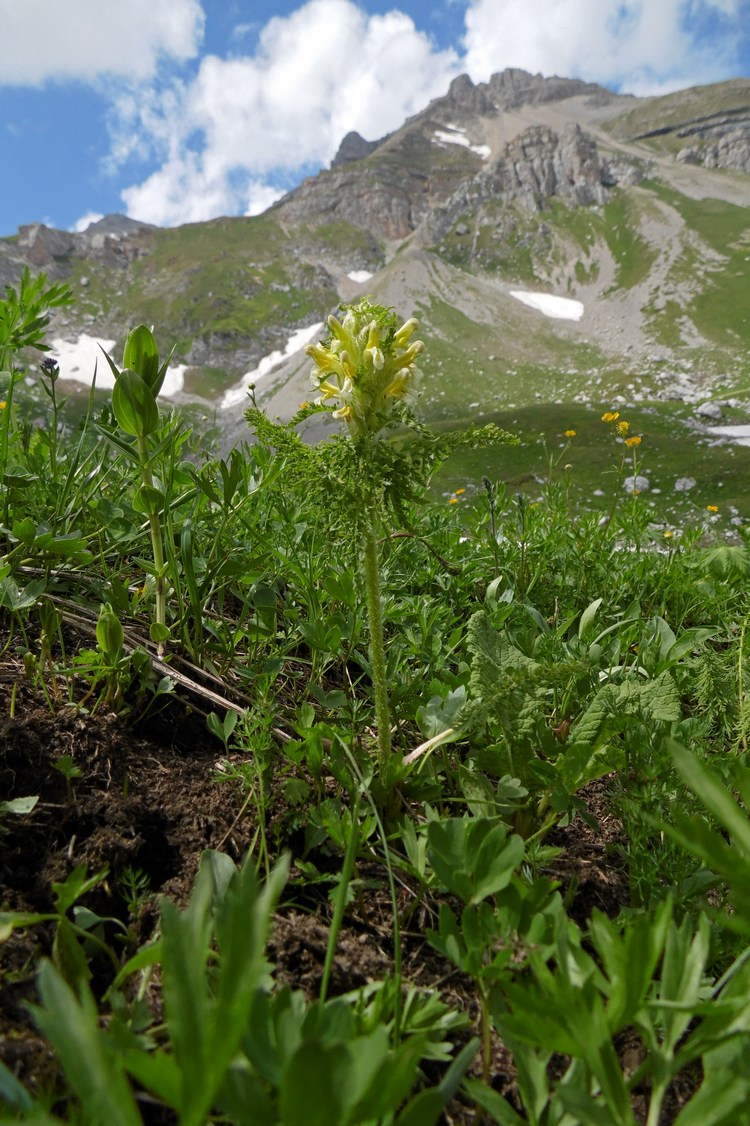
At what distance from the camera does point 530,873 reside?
1.52 meters

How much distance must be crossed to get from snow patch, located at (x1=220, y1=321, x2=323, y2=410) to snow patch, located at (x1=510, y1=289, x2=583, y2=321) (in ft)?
155

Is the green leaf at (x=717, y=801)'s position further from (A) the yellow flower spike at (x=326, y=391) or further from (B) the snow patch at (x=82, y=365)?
(B) the snow patch at (x=82, y=365)

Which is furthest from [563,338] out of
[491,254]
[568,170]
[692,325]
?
[568,170]

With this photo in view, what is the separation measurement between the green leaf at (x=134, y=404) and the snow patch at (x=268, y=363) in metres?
151

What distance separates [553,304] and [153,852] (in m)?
152

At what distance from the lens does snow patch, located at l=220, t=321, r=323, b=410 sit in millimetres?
150125

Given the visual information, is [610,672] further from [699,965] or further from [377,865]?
[699,965]

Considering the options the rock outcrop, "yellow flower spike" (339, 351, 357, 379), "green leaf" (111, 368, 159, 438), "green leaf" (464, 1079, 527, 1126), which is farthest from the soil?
the rock outcrop

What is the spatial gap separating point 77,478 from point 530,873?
230cm

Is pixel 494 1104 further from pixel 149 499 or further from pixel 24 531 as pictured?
pixel 24 531

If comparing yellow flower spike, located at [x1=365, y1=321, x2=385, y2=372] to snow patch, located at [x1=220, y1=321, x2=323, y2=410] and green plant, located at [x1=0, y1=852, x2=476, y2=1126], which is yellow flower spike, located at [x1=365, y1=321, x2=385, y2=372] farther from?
snow patch, located at [x1=220, y1=321, x2=323, y2=410]

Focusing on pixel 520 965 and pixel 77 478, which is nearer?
pixel 520 965

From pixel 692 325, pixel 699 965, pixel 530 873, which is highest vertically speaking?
pixel 692 325

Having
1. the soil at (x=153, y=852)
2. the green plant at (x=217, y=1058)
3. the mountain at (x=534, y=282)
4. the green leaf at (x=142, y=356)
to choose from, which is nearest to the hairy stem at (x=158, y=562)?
the green leaf at (x=142, y=356)
